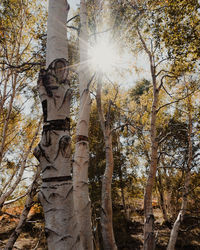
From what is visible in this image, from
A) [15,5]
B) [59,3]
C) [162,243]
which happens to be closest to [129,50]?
[15,5]

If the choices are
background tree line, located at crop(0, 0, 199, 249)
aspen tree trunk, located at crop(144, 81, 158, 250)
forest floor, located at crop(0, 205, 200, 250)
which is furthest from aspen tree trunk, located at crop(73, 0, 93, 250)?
forest floor, located at crop(0, 205, 200, 250)

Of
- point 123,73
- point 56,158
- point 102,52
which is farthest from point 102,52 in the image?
point 56,158

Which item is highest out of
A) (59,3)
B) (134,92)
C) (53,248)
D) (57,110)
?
(134,92)

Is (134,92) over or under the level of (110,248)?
over

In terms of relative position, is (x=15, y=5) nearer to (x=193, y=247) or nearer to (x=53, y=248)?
(x=53, y=248)

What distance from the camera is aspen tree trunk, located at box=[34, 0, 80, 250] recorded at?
0.93m

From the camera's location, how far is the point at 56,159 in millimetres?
998

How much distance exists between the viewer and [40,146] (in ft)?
3.38

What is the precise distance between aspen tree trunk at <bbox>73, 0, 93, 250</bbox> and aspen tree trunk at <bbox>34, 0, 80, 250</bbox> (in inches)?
22.3

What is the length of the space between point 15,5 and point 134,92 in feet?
49.6

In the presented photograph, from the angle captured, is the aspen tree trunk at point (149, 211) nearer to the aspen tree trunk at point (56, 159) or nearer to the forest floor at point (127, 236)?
the aspen tree trunk at point (56, 159)

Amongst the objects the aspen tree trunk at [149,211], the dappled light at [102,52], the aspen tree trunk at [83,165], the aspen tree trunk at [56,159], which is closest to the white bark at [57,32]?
the aspen tree trunk at [56,159]

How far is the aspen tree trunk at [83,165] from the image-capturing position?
1.76 m

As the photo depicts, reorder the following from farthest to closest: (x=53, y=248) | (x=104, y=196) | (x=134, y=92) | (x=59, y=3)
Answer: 1. (x=134, y=92)
2. (x=104, y=196)
3. (x=59, y=3)
4. (x=53, y=248)
